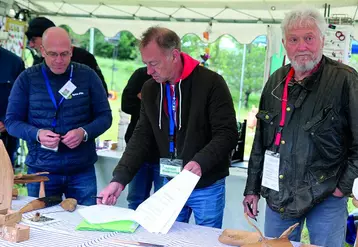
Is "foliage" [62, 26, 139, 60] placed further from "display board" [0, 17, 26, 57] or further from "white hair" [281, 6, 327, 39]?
"white hair" [281, 6, 327, 39]

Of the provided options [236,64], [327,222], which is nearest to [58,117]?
[327,222]

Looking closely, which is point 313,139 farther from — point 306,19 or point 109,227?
point 109,227

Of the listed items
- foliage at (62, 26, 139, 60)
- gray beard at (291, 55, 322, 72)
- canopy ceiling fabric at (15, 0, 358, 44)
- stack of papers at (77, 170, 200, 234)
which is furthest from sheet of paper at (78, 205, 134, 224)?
foliage at (62, 26, 139, 60)

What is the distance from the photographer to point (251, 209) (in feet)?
6.46

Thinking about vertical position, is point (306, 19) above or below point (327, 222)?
above

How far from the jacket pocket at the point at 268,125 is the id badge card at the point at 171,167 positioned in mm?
395

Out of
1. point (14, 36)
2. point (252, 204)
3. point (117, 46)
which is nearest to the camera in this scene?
point (252, 204)

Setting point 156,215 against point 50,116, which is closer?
point 156,215

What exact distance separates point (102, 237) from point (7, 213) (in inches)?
14.8

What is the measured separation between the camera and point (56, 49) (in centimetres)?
233

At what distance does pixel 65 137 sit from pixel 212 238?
102 centimetres

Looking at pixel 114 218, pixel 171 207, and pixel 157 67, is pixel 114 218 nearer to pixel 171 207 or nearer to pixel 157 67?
pixel 171 207

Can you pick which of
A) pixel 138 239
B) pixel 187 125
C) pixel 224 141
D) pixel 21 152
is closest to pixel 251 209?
pixel 224 141

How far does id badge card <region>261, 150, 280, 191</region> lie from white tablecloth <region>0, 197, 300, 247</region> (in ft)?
1.04
